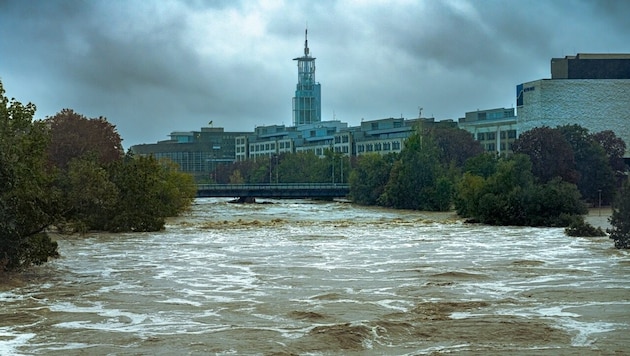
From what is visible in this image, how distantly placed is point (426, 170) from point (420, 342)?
89962 mm

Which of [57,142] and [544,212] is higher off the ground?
[57,142]

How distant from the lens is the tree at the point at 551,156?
102 metres

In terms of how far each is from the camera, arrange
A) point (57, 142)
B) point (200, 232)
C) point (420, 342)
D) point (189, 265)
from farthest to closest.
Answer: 1. point (57, 142)
2. point (200, 232)
3. point (189, 265)
4. point (420, 342)

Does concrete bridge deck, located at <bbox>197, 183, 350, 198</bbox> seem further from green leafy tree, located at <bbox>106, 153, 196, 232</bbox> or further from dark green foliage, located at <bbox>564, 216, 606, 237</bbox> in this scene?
dark green foliage, located at <bbox>564, 216, 606, 237</bbox>

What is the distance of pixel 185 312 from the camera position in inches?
1085

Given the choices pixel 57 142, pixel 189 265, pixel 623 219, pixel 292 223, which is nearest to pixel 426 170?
pixel 292 223

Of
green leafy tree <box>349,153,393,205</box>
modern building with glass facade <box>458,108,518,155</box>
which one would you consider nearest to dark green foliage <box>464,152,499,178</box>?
green leafy tree <box>349,153,393,205</box>

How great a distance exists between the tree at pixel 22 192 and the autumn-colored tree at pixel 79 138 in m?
38.9

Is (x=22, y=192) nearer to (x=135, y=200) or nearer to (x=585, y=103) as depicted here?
(x=135, y=200)

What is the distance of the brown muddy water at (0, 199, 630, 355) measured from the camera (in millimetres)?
22562

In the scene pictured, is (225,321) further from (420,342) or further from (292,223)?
(292,223)

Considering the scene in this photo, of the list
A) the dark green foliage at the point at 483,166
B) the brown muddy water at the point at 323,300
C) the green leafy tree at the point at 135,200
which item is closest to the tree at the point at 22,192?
the brown muddy water at the point at 323,300

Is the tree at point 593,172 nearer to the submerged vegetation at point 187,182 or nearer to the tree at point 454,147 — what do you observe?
the submerged vegetation at point 187,182

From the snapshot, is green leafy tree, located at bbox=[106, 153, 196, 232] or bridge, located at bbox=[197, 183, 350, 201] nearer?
green leafy tree, located at bbox=[106, 153, 196, 232]
